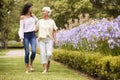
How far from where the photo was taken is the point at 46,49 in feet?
36.7

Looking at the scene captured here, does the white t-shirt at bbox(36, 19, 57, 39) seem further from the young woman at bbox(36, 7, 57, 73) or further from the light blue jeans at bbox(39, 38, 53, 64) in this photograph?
the light blue jeans at bbox(39, 38, 53, 64)

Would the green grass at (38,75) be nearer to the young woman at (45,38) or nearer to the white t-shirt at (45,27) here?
the young woman at (45,38)

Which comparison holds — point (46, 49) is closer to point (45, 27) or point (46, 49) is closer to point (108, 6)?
point (45, 27)

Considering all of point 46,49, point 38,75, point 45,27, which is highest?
point 45,27

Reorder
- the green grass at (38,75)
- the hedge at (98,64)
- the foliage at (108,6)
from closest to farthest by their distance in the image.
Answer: the hedge at (98,64)
the green grass at (38,75)
the foliage at (108,6)

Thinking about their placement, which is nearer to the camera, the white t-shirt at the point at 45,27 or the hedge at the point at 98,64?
the hedge at the point at 98,64

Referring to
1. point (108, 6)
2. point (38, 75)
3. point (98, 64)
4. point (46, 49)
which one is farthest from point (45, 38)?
point (108, 6)

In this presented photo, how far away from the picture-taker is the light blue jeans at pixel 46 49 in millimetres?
11078

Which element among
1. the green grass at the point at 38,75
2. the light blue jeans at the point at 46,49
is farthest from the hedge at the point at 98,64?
the light blue jeans at the point at 46,49

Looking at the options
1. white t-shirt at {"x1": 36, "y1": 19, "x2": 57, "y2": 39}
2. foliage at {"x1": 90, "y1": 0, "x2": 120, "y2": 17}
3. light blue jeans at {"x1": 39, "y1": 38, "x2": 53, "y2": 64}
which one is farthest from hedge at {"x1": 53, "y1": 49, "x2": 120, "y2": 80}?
foliage at {"x1": 90, "y1": 0, "x2": 120, "y2": 17}

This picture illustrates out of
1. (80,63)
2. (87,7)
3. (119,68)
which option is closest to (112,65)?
(119,68)

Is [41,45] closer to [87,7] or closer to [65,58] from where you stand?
[65,58]

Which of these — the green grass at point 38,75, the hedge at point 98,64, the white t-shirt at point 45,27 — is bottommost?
the green grass at point 38,75

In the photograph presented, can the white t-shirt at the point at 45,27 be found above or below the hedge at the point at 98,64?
above
